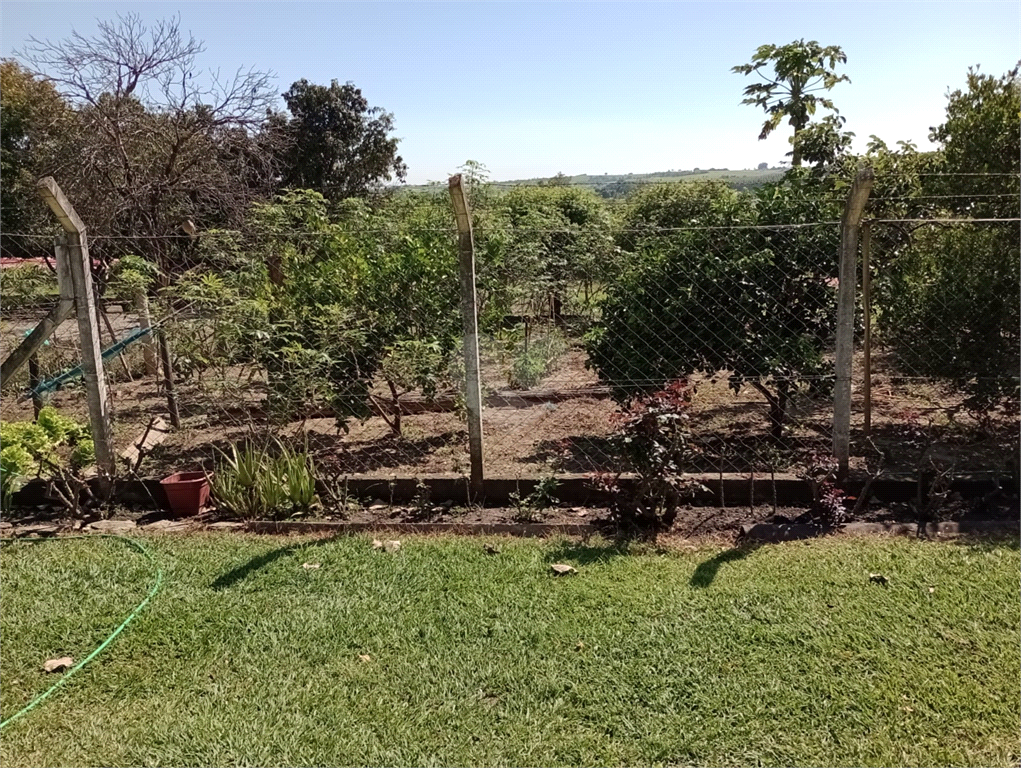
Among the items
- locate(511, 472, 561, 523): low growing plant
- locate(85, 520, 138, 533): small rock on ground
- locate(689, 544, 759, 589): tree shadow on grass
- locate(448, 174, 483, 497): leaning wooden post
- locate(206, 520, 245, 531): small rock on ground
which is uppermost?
locate(448, 174, 483, 497): leaning wooden post

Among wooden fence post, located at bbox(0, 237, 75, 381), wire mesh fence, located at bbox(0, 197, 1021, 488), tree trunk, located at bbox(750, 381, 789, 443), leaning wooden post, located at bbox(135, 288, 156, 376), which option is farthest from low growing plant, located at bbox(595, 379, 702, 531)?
leaning wooden post, located at bbox(135, 288, 156, 376)

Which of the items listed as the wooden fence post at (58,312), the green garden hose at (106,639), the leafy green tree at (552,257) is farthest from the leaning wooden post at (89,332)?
the leafy green tree at (552,257)

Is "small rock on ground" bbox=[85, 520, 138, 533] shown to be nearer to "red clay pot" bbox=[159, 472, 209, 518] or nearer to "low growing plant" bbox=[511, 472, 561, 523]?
"red clay pot" bbox=[159, 472, 209, 518]

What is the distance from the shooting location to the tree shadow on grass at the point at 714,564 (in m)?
3.42

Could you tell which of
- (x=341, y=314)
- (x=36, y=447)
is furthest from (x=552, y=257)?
(x=36, y=447)

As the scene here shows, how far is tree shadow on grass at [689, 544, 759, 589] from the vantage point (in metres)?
3.42

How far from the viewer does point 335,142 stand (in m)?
20.4

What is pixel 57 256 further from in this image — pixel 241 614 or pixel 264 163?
pixel 264 163

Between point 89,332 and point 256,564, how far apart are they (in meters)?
2.06

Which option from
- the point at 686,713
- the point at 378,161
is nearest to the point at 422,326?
the point at 686,713

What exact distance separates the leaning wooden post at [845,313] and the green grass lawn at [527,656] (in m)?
0.75

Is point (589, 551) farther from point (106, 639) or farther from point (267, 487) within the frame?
point (106, 639)

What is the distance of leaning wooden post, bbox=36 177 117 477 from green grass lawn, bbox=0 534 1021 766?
102 centimetres

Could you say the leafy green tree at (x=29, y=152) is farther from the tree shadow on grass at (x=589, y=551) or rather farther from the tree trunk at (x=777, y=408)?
the tree trunk at (x=777, y=408)
